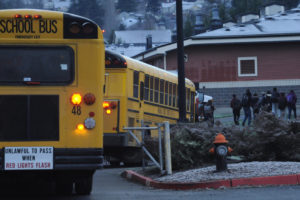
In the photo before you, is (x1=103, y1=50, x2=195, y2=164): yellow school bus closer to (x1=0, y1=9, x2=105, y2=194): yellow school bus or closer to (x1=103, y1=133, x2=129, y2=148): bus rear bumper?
(x1=103, y1=133, x2=129, y2=148): bus rear bumper

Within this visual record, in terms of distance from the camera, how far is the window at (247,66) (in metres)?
46.5

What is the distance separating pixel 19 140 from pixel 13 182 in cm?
443

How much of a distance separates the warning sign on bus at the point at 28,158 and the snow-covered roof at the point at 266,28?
35771 millimetres

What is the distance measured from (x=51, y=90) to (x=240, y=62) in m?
37.1

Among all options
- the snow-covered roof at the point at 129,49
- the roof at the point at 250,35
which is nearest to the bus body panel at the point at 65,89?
the roof at the point at 250,35

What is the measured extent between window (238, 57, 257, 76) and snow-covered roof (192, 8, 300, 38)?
1.73 m

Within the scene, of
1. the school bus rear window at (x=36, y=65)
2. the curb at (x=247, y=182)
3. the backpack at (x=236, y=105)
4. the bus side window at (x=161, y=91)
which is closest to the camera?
the school bus rear window at (x=36, y=65)

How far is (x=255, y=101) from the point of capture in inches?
1252

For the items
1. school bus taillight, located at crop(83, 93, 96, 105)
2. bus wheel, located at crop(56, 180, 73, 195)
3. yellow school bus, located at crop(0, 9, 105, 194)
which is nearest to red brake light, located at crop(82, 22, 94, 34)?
yellow school bus, located at crop(0, 9, 105, 194)

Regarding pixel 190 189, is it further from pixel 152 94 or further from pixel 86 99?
pixel 152 94

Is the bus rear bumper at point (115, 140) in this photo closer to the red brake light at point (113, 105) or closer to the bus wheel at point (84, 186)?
the red brake light at point (113, 105)

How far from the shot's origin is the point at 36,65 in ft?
33.9

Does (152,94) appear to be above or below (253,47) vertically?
below

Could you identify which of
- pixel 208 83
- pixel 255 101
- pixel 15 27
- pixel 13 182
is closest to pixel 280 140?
pixel 13 182
